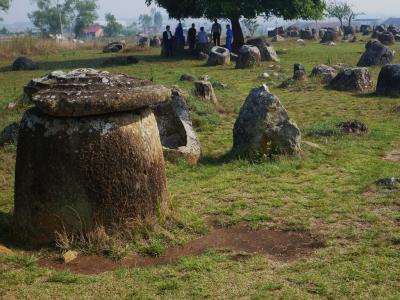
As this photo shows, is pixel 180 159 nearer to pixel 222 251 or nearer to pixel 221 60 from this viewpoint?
pixel 222 251

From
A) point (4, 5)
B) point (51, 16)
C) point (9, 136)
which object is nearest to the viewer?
point (9, 136)

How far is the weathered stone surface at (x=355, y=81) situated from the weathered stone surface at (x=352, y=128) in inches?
223

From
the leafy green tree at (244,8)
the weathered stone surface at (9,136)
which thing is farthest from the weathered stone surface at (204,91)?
the leafy green tree at (244,8)

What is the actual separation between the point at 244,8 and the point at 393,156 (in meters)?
19.0

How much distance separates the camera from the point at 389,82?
49.5 ft

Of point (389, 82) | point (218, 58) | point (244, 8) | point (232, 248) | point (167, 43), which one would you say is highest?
point (244, 8)

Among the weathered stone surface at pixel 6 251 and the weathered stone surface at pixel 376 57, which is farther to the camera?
the weathered stone surface at pixel 376 57

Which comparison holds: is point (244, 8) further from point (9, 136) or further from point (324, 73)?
point (9, 136)

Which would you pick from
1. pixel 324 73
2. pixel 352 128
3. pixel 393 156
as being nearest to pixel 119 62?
pixel 324 73

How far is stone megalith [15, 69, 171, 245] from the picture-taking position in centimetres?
549

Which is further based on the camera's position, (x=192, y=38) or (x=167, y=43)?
(x=192, y=38)

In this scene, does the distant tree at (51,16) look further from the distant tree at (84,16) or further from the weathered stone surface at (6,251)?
the weathered stone surface at (6,251)

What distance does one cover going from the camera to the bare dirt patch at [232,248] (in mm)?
5328

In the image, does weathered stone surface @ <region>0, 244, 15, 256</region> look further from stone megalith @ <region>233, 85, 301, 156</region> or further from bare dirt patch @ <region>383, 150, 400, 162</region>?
bare dirt patch @ <region>383, 150, 400, 162</region>
